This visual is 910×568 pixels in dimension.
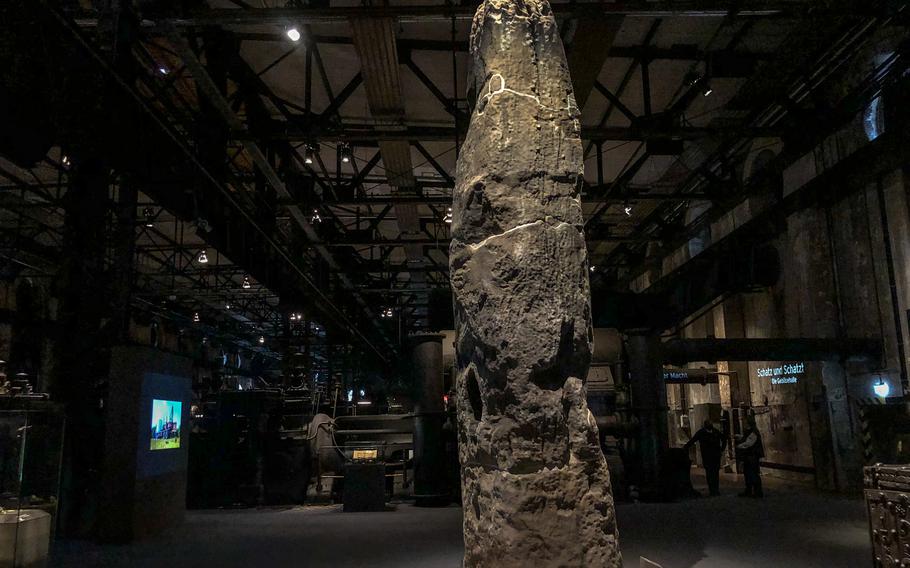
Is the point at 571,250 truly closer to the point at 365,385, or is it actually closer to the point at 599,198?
the point at 599,198

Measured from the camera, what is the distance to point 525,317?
3.02 m

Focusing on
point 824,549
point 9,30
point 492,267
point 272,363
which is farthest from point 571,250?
point 272,363

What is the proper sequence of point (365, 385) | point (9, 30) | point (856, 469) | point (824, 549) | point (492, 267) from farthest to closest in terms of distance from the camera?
point (365, 385)
point (856, 469)
point (824, 549)
point (9, 30)
point (492, 267)

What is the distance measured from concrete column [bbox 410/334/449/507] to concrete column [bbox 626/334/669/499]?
134 inches

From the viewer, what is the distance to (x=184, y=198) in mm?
8320

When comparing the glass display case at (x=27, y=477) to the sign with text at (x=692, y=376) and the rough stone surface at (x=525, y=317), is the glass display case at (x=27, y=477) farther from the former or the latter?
the sign with text at (x=692, y=376)

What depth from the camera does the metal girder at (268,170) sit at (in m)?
7.15

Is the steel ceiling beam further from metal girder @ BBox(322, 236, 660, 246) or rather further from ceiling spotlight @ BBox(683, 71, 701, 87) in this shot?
metal girder @ BBox(322, 236, 660, 246)

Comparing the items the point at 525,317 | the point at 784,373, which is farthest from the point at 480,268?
the point at 784,373

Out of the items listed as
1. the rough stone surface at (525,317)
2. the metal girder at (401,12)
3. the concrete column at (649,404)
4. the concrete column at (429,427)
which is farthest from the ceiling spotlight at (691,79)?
the rough stone surface at (525,317)

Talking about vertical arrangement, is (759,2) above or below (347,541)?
above

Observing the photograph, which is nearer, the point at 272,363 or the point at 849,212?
the point at 849,212

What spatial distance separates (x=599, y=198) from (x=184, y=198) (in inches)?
264

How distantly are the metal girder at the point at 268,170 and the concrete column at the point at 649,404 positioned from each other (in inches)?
257
